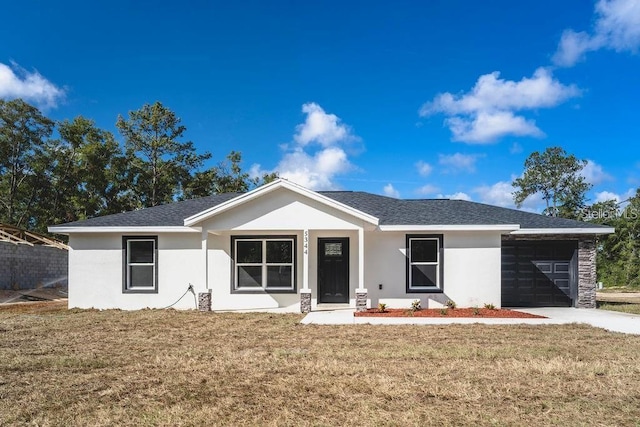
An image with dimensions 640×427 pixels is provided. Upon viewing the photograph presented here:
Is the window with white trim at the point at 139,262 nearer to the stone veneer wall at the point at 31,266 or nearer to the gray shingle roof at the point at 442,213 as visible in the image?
the gray shingle roof at the point at 442,213

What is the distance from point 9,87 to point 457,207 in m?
32.3

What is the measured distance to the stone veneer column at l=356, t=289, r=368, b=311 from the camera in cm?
1302

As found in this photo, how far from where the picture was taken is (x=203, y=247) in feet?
44.6

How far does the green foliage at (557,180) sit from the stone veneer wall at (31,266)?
40274 mm

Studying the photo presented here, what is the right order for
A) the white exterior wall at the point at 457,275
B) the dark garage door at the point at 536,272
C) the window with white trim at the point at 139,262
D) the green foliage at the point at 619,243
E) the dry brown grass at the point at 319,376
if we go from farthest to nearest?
the green foliage at the point at 619,243 < the dark garage door at the point at 536,272 < the window with white trim at the point at 139,262 < the white exterior wall at the point at 457,275 < the dry brown grass at the point at 319,376

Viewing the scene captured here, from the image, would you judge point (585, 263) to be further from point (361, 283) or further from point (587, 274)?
point (361, 283)

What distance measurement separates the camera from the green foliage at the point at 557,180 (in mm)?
42625

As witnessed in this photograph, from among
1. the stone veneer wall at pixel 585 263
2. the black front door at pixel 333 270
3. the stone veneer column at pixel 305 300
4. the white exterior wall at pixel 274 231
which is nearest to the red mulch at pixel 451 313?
the stone veneer column at pixel 305 300

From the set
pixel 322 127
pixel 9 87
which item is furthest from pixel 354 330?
pixel 9 87

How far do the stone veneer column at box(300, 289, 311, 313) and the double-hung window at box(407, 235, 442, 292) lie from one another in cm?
321

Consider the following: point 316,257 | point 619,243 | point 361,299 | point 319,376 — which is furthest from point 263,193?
point 619,243

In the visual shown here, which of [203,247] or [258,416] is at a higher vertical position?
[203,247]

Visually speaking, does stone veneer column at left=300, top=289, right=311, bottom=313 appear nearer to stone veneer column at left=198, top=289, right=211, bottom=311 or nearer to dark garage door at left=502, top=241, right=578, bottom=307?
stone veneer column at left=198, top=289, right=211, bottom=311

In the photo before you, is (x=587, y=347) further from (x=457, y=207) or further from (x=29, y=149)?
(x=29, y=149)
